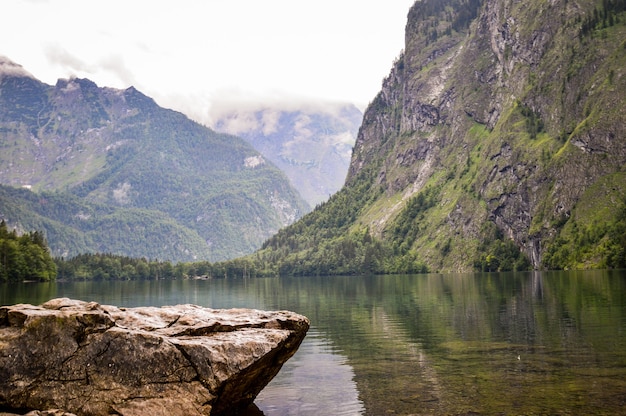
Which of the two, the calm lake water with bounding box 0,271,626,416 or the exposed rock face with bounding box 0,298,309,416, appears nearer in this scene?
the exposed rock face with bounding box 0,298,309,416

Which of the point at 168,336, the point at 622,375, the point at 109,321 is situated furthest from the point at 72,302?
the point at 622,375

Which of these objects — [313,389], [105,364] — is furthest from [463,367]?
[105,364]

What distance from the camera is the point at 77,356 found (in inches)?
966

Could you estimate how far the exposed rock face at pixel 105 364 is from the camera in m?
24.1

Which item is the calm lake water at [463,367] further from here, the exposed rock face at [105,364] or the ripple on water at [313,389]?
the exposed rock face at [105,364]

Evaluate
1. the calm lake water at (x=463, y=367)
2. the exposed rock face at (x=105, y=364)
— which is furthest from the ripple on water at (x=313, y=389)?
the exposed rock face at (x=105, y=364)

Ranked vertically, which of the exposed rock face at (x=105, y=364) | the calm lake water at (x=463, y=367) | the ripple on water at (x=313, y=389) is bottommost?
the ripple on water at (x=313, y=389)

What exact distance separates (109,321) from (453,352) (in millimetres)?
30272

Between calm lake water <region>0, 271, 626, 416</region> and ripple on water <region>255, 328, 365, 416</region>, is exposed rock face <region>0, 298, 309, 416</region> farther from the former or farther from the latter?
calm lake water <region>0, 271, 626, 416</region>

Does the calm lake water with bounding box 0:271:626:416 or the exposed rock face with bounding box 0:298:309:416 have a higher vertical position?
the exposed rock face with bounding box 0:298:309:416

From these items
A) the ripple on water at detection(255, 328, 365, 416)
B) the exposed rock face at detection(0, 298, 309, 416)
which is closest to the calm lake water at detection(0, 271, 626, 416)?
the ripple on water at detection(255, 328, 365, 416)

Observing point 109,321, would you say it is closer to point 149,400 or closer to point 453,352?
point 149,400

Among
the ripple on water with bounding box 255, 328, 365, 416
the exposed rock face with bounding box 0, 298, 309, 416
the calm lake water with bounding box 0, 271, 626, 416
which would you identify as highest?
Result: the exposed rock face with bounding box 0, 298, 309, 416

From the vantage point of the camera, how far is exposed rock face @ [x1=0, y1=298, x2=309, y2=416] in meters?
24.1
